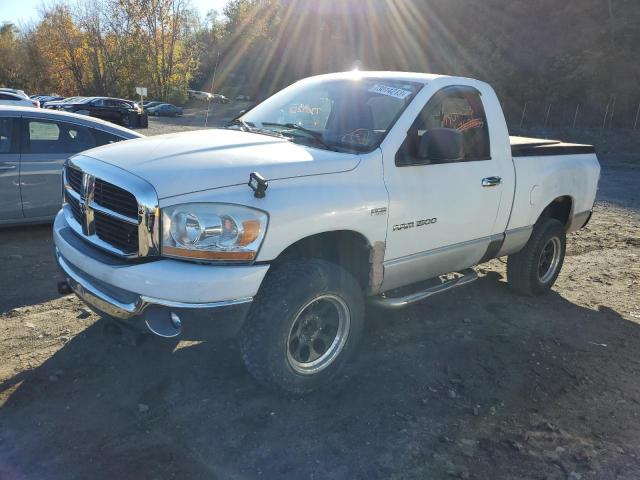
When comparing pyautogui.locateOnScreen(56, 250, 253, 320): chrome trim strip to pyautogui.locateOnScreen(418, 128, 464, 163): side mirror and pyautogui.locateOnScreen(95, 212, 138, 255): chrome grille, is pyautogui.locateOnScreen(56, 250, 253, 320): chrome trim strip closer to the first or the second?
pyautogui.locateOnScreen(95, 212, 138, 255): chrome grille

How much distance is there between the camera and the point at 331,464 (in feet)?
9.46

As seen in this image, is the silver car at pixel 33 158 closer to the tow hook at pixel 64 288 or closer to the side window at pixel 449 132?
the tow hook at pixel 64 288

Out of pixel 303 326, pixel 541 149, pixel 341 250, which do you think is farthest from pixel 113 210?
pixel 541 149

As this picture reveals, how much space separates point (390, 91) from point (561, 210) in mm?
2760

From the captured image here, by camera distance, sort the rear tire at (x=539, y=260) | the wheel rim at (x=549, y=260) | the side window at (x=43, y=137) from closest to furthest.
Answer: the rear tire at (x=539, y=260) → the wheel rim at (x=549, y=260) → the side window at (x=43, y=137)

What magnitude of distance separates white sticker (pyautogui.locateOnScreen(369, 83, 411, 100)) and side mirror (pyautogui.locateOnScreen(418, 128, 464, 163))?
0.46 m

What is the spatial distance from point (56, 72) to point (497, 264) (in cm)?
6482

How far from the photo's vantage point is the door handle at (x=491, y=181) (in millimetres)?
4367

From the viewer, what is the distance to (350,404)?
345 centimetres

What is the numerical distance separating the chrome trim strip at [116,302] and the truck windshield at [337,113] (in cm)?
142

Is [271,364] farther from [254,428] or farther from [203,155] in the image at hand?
[203,155]

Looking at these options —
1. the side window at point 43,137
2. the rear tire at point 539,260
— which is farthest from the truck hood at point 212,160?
the side window at point 43,137

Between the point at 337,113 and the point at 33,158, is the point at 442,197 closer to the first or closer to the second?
the point at 337,113

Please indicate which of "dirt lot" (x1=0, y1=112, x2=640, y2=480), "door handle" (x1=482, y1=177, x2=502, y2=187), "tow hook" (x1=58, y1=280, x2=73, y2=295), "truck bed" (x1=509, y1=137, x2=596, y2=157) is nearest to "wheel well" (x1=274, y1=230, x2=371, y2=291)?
"dirt lot" (x1=0, y1=112, x2=640, y2=480)
